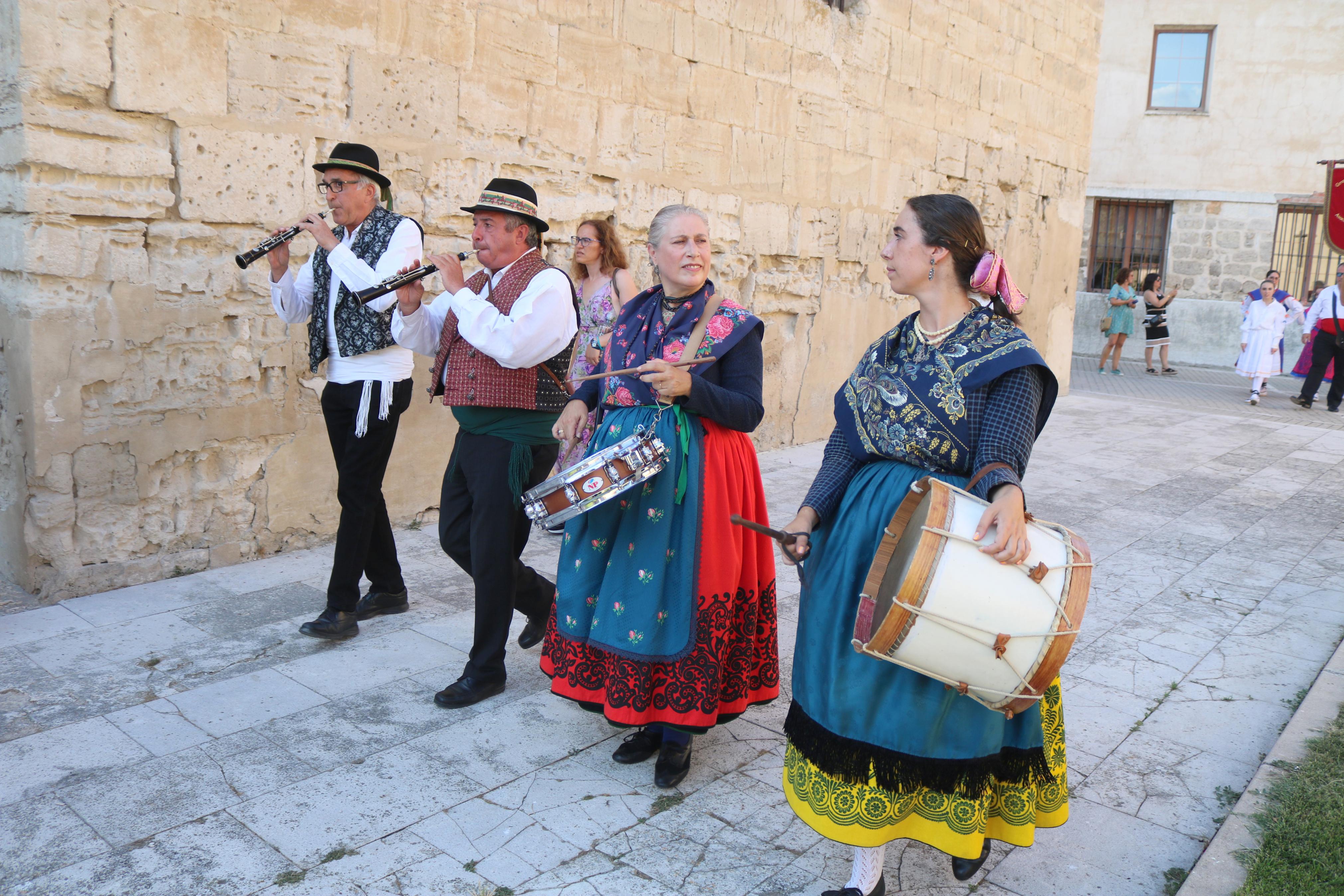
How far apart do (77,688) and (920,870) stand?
2741 millimetres

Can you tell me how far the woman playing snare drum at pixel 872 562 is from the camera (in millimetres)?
2232

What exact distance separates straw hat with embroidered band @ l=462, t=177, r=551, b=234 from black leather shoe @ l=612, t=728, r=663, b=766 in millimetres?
1621

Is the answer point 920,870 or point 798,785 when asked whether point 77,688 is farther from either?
point 920,870

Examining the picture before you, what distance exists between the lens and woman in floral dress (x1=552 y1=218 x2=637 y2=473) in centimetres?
532

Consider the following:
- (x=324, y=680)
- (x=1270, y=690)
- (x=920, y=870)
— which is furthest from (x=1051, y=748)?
(x=324, y=680)

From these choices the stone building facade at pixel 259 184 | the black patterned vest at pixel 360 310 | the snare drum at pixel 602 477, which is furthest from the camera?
the stone building facade at pixel 259 184

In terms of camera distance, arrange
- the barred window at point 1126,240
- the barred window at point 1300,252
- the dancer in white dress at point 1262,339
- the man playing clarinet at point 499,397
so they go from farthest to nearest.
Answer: the barred window at point 1126,240, the barred window at point 1300,252, the dancer in white dress at point 1262,339, the man playing clarinet at point 499,397

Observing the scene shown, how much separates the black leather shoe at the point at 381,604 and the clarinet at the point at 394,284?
1278 millimetres

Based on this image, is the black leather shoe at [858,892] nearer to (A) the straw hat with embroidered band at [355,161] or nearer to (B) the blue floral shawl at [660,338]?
(B) the blue floral shawl at [660,338]

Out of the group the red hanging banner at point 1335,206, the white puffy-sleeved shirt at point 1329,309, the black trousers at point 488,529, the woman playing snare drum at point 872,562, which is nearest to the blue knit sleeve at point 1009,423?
the woman playing snare drum at point 872,562

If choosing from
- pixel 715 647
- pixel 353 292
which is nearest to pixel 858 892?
pixel 715 647

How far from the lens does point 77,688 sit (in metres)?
3.43

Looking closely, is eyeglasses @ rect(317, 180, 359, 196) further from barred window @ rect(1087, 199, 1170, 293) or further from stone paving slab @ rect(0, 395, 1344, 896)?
barred window @ rect(1087, 199, 1170, 293)

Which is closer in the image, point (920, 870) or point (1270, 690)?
point (920, 870)
